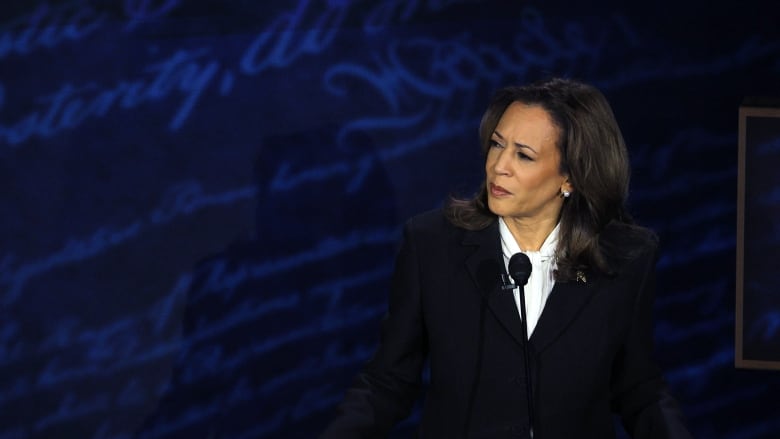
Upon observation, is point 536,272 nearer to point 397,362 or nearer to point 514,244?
point 514,244

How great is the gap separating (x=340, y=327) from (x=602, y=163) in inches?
56.4

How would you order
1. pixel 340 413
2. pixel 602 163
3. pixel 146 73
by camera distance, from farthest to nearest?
pixel 146 73 → pixel 602 163 → pixel 340 413

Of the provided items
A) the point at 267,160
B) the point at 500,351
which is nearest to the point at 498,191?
the point at 500,351

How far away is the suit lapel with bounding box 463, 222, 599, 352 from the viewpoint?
2.18 metres

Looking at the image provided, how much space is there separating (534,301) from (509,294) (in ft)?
0.28

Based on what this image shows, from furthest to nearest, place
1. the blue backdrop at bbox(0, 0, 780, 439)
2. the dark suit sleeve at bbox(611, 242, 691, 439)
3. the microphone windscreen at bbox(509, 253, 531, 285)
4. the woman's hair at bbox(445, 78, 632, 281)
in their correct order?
the blue backdrop at bbox(0, 0, 780, 439)
the woman's hair at bbox(445, 78, 632, 281)
the dark suit sleeve at bbox(611, 242, 691, 439)
the microphone windscreen at bbox(509, 253, 531, 285)

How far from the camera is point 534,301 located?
7.35ft

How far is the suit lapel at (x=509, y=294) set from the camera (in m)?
2.18

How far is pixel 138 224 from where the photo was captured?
341cm

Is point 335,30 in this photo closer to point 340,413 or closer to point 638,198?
point 638,198

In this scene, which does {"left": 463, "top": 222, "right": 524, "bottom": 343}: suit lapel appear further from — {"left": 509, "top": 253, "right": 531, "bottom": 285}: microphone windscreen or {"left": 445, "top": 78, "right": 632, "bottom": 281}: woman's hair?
{"left": 509, "top": 253, "right": 531, "bottom": 285}: microphone windscreen

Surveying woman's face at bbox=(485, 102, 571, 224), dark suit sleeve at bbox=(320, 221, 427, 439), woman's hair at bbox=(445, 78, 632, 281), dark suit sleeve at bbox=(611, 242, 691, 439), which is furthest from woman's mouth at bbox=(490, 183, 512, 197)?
dark suit sleeve at bbox=(611, 242, 691, 439)

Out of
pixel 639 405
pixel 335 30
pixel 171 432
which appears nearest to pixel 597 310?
pixel 639 405

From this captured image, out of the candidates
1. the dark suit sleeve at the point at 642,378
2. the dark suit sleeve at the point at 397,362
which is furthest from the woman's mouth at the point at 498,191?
the dark suit sleeve at the point at 642,378
